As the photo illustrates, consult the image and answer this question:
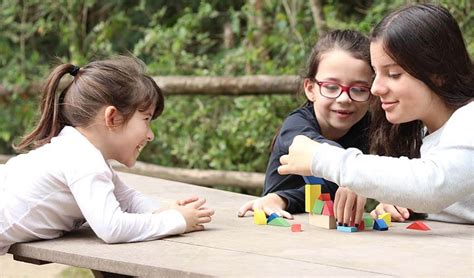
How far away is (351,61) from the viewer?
3.48 m

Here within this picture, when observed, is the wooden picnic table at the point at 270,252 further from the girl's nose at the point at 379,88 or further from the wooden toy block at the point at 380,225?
the girl's nose at the point at 379,88

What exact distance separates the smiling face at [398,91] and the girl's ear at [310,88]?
2.11ft

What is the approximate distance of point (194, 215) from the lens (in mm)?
2955

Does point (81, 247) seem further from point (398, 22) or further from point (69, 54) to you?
point (69, 54)

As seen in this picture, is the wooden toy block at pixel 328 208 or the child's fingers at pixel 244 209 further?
the child's fingers at pixel 244 209

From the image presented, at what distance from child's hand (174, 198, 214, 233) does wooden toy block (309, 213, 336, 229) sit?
0.34 meters

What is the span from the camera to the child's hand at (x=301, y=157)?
2.84m

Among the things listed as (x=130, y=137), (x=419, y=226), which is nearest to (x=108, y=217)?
(x=130, y=137)

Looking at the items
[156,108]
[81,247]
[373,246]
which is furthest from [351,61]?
[81,247]

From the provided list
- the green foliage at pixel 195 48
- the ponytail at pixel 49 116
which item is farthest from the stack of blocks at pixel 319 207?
the green foliage at pixel 195 48

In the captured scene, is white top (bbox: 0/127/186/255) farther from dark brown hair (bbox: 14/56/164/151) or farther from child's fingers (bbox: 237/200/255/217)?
child's fingers (bbox: 237/200/255/217)

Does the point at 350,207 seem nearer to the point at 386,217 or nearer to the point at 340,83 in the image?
the point at 386,217

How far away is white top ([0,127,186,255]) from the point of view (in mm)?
2779

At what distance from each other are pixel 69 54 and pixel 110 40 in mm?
883
